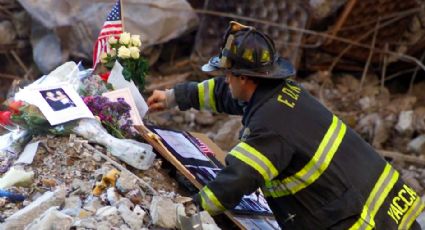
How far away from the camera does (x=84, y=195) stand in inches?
112

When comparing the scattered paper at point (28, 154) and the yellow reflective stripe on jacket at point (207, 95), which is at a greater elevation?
the yellow reflective stripe on jacket at point (207, 95)

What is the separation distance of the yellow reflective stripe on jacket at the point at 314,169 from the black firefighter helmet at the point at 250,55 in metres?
0.30

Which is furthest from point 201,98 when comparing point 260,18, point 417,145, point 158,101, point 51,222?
point 417,145

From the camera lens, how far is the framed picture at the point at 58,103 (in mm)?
3070

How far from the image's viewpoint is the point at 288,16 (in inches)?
235

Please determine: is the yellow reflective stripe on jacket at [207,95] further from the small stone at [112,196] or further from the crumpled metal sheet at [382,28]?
the crumpled metal sheet at [382,28]

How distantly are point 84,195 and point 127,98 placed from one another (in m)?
0.67

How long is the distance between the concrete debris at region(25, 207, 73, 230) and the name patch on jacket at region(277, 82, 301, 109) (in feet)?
3.04

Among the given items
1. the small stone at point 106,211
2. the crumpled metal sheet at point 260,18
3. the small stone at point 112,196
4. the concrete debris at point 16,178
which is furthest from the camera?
the crumpled metal sheet at point 260,18

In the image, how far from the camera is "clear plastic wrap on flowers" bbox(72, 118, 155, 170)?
3090 millimetres

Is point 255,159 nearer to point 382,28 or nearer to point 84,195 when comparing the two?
point 84,195

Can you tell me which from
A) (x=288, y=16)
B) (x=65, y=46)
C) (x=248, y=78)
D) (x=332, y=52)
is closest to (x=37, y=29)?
(x=65, y=46)

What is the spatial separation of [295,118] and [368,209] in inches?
19.0

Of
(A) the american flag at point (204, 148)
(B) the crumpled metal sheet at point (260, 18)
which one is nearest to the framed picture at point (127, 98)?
(A) the american flag at point (204, 148)
